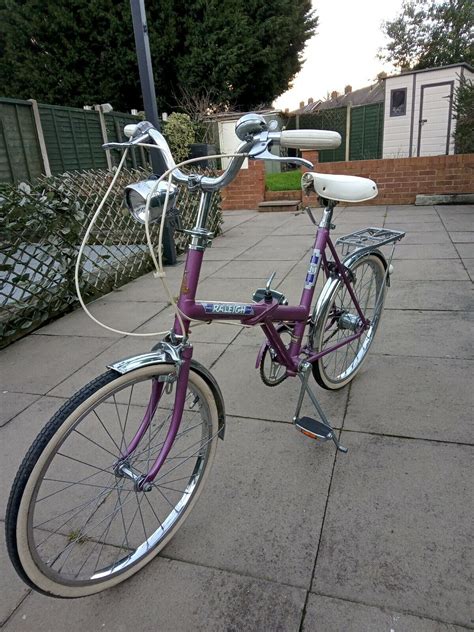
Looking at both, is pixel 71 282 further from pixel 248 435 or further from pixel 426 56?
pixel 426 56

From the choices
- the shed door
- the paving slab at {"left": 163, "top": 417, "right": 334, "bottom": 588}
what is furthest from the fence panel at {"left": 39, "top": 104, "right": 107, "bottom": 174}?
the paving slab at {"left": 163, "top": 417, "right": 334, "bottom": 588}

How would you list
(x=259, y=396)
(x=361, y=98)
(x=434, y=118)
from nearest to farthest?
(x=259, y=396), (x=434, y=118), (x=361, y=98)

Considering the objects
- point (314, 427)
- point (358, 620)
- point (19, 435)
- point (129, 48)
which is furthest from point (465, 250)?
point (129, 48)

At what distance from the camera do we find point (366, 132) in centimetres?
1423

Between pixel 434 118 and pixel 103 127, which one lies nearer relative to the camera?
pixel 103 127

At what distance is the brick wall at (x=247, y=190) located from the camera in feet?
28.8

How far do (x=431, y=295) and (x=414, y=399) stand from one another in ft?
5.54

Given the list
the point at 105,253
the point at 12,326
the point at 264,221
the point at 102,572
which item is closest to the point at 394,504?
the point at 102,572

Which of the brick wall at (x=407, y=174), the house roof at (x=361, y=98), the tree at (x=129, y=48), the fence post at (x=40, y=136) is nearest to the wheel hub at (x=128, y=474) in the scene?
the brick wall at (x=407, y=174)

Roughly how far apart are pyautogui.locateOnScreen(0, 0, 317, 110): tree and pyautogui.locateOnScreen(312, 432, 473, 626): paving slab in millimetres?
15636

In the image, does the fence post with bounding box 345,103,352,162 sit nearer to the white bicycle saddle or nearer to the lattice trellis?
the lattice trellis

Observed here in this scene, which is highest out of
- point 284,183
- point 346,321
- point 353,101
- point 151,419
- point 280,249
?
point 353,101

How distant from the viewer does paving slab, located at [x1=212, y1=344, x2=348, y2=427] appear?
7.70ft

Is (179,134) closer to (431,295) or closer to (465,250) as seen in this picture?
(465,250)
